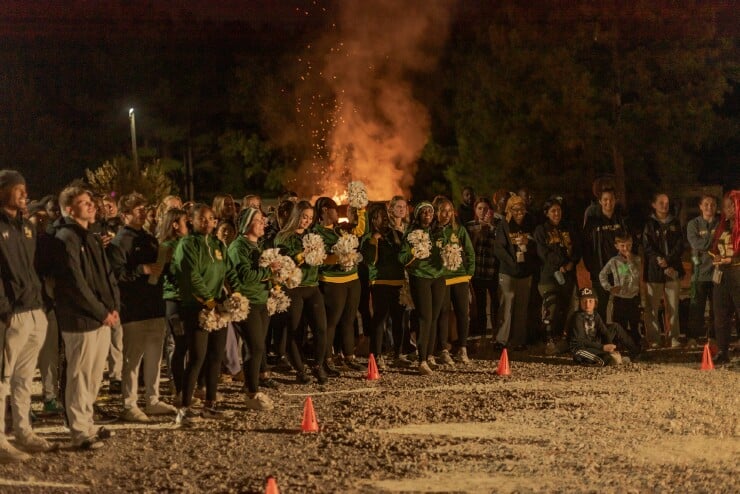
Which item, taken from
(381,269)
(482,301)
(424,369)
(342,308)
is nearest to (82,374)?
(342,308)

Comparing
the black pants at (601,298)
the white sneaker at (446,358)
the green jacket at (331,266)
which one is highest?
the green jacket at (331,266)

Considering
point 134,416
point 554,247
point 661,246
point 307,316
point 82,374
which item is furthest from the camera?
point 661,246

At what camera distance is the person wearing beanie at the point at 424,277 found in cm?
1297

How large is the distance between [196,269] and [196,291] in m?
0.22

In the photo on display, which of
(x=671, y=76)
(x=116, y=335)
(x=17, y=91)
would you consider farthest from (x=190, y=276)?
(x=17, y=91)

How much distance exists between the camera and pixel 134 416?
400 inches

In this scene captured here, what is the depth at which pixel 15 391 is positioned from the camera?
871 centimetres

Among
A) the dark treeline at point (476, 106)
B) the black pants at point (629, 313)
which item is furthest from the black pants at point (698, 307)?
the dark treeline at point (476, 106)

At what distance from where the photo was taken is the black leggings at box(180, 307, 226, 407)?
975 cm

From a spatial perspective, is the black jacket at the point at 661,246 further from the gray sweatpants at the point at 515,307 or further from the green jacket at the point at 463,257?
the green jacket at the point at 463,257

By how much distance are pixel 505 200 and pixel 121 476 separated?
9232 millimetres

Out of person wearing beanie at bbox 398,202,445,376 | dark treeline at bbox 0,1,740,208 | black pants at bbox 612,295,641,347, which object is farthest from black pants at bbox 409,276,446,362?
dark treeline at bbox 0,1,740,208

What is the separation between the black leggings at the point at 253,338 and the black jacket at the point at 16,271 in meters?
2.32

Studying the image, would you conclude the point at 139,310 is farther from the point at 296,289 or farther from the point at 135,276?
the point at 296,289
